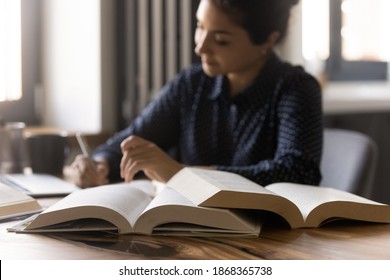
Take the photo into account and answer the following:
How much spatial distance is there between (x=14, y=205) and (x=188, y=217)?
325 millimetres

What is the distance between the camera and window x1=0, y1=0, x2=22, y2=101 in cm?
229

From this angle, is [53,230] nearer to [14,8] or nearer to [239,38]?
[239,38]

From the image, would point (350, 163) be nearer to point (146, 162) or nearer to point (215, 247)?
point (146, 162)

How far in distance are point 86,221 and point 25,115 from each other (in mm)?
1413

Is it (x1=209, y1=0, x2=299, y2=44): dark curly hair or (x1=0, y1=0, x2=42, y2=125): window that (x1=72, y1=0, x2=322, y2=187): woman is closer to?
(x1=209, y1=0, x2=299, y2=44): dark curly hair

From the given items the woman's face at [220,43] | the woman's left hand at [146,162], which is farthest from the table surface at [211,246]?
the woman's face at [220,43]

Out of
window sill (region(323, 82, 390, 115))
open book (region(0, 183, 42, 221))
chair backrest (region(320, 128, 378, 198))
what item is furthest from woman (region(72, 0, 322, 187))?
window sill (region(323, 82, 390, 115))

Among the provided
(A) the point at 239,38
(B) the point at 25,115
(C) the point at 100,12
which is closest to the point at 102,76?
(C) the point at 100,12

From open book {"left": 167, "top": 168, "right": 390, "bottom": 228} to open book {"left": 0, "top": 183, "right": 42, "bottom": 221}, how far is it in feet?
0.79

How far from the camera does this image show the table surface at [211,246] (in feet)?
3.03

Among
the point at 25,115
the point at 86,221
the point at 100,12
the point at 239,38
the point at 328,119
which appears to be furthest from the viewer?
the point at 328,119

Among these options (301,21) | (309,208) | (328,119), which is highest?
(301,21)

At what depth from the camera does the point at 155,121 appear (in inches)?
71.2

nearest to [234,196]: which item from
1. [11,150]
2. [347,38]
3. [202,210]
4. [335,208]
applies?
[202,210]
